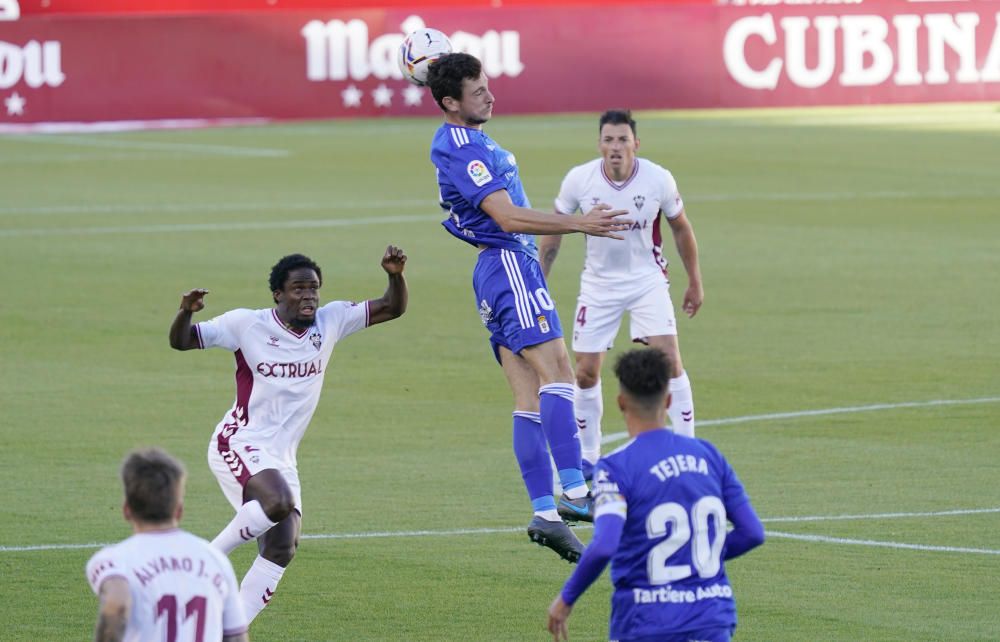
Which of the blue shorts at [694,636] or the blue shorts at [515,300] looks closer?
the blue shorts at [694,636]

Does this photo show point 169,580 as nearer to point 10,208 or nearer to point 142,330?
point 142,330

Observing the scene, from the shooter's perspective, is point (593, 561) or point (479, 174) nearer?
point (593, 561)

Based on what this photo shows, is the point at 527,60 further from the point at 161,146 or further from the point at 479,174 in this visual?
the point at 479,174

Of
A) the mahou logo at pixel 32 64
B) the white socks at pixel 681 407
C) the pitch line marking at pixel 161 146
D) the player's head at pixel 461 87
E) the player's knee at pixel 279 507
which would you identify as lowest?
the player's knee at pixel 279 507

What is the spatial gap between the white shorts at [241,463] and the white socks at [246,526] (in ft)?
0.65

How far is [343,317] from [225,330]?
57 centimetres

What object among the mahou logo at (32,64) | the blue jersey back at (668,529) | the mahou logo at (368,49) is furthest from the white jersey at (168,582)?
the mahou logo at (368,49)

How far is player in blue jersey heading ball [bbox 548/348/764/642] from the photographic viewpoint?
610 cm

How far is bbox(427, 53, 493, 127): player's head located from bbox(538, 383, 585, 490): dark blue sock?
1369 millimetres

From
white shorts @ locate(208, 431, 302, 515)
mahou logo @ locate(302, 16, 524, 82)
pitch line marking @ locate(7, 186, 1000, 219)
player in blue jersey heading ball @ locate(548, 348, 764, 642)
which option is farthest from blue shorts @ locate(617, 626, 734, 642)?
mahou logo @ locate(302, 16, 524, 82)

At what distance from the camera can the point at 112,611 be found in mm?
5344

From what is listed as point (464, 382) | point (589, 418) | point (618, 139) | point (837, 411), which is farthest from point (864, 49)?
point (589, 418)

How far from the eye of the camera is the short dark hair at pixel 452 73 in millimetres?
9516

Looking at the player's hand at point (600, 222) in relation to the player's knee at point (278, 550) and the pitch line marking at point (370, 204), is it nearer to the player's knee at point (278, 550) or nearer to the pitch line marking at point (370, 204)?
the player's knee at point (278, 550)
